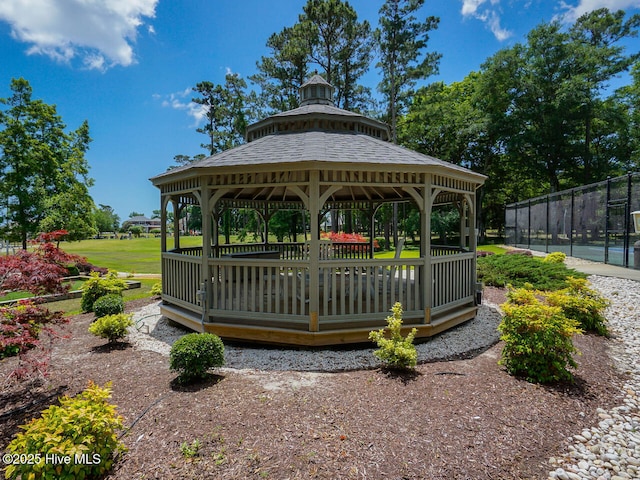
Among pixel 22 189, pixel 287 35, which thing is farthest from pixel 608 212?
pixel 22 189

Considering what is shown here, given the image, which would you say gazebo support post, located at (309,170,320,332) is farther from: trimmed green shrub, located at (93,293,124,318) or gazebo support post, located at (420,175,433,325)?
trimmed green shrub, located at (93,293,124,318)

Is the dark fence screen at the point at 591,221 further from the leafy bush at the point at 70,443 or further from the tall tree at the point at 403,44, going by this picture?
the leafy bush at the point at 70,443

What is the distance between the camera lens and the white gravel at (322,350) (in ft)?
15.6

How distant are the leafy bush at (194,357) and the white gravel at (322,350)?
0.72m

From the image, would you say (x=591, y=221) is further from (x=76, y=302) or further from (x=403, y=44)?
(x=76, y=302)

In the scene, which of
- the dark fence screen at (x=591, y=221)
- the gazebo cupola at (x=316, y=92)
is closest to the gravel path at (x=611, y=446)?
the dark fence screen at (x=591, y=221)

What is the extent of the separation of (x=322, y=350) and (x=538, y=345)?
121 inches

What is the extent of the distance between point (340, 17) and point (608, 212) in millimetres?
18671

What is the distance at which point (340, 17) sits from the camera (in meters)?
20.6

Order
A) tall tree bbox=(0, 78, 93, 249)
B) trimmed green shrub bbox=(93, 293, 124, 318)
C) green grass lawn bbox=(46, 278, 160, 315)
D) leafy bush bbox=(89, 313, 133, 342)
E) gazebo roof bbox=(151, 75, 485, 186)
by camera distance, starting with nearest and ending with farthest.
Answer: gazebo roof bbox=(151, 75, 485, 186)
leafy bush bbox=(89, 313, 133, 342)
trimmed green shrub bbox=(93, 293, 124, 318)
green grass lawn bbox=(46, 278, 160, 315)
tall tree bbox=(0, 78, 93, 249)

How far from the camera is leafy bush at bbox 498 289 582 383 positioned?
13.0ft

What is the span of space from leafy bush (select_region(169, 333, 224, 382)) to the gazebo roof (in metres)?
2.81

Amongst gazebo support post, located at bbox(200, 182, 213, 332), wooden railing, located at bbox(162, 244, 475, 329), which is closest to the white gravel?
wooden railing, located at bbox(162, 244, 475, 329)

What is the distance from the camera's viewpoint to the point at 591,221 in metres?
12.7
